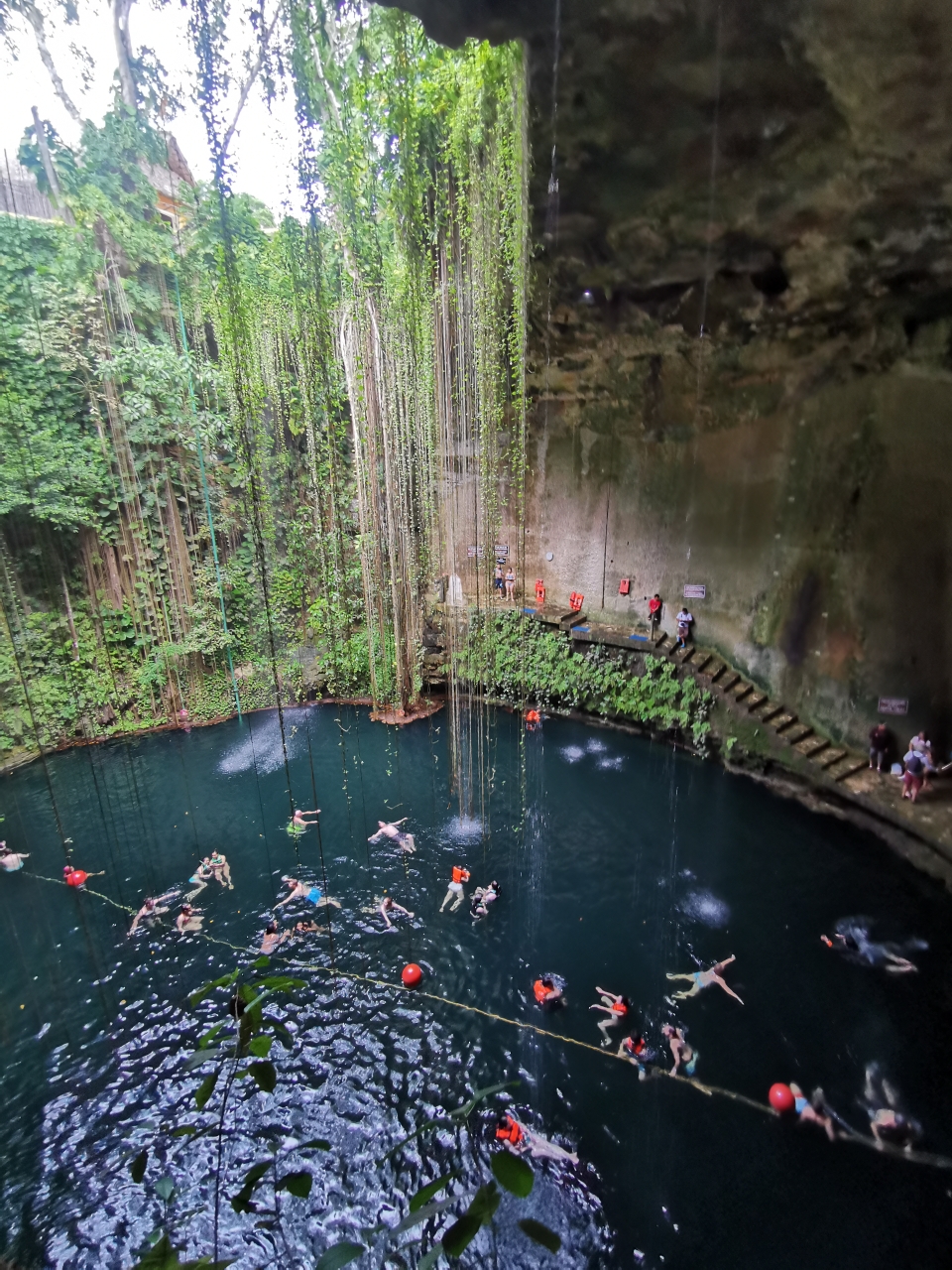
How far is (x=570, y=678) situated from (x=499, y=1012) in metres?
5.03

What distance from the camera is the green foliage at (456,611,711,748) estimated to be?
26.8 ft

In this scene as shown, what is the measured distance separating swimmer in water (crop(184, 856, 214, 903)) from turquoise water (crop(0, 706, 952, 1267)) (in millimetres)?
135

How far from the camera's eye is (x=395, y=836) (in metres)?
6.41

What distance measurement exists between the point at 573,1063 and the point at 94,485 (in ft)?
26.6

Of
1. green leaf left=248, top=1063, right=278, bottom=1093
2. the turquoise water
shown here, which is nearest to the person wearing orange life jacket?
the turquoise water

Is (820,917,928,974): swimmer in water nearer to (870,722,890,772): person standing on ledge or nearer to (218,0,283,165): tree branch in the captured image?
(870,722,890,772): person standing on ledge

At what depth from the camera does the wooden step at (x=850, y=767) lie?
6793mm

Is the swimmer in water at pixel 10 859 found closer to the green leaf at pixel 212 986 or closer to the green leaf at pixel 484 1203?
the green leaf at pixel 212 986

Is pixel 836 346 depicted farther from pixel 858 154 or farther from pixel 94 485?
pixel 94 485

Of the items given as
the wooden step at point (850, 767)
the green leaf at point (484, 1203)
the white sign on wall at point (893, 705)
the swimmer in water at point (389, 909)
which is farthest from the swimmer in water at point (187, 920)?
the white sign on wall at point (893, 705)

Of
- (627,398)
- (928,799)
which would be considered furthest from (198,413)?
(928,799)

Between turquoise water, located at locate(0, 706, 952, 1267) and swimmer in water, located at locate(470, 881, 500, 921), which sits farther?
swimmer in water, located at locate(470, 881, 500, 921)

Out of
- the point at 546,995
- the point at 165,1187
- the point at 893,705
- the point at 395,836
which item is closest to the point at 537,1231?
the point at 165,1187

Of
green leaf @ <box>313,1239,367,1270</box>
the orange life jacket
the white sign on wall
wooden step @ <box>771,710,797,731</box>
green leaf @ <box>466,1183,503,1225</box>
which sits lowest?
the orange life jacket
